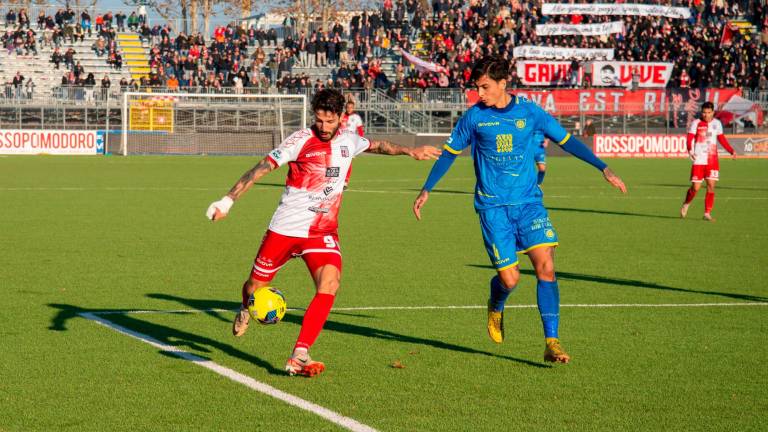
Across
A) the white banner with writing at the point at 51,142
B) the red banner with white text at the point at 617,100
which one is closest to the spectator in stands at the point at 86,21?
the white banner with writing at the point at 51,142

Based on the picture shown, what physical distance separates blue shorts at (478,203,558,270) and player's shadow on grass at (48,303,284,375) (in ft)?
5.79

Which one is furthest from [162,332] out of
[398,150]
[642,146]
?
[642,146]

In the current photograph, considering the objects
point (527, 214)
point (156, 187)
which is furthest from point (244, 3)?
point (527, 214)

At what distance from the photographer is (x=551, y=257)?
7.98 meters

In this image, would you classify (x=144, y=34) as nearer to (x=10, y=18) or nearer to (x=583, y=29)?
(x=10, y=18)

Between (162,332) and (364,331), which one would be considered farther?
(364,331)

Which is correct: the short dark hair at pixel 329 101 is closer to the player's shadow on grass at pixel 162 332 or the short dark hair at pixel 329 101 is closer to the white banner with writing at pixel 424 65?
the player's shadow on grass at pixel 162 332

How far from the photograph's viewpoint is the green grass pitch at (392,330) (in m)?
6.44

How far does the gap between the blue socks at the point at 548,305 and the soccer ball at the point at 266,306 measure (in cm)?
182

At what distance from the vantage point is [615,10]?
5312 centimetres

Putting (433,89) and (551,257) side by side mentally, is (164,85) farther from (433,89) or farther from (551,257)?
(551,257)

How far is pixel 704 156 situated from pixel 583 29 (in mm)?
32945

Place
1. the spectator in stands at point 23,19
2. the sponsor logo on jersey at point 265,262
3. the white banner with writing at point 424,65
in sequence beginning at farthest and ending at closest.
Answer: the spectator in stands at point 23,19 → the white banner with writing at point 424,65 → the sponsor logo on jersey at point 265,262

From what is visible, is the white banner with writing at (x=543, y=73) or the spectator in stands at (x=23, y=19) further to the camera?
the spectator in stands at (x=23, y=19)
